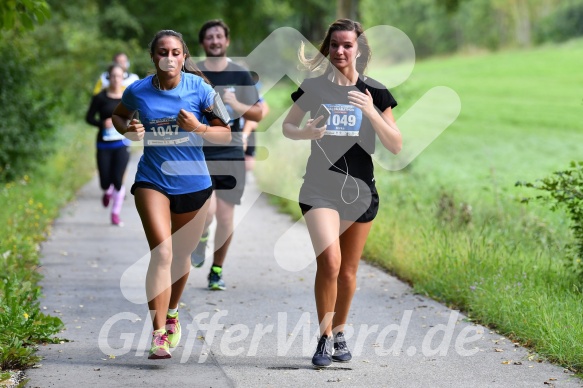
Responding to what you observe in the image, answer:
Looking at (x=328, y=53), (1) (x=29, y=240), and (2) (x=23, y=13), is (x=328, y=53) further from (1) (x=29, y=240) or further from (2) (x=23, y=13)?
(1) (x=29, y=240)

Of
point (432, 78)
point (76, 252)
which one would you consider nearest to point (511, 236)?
point (76, 252)

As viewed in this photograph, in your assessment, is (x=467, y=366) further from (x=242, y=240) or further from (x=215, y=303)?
(x=242, y=240)

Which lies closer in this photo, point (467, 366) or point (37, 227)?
point (467, 366)

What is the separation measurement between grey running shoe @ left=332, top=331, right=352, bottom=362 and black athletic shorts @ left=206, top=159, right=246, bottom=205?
110 inches

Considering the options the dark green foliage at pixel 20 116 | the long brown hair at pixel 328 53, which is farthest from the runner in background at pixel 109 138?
the long brown hair at pixel 328 53

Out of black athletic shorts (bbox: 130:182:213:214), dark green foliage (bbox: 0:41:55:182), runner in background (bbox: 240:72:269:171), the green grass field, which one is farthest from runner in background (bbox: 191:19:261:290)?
dark green foliage (bbox: 0:41:55:182)

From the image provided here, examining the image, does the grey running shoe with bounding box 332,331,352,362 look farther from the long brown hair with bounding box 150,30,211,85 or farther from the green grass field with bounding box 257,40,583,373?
the long brown hair with bounding box 150,30,211,85

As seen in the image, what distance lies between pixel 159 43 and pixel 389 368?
2393 mm

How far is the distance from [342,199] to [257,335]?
140 cm

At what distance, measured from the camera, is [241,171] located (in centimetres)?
908

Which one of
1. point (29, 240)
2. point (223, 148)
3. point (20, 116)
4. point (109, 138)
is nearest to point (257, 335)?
point (223, 148)

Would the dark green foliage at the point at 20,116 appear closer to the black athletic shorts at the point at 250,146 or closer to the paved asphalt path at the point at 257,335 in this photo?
the paved asphalt path at the point at 257,335

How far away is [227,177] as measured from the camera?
898 centimetres

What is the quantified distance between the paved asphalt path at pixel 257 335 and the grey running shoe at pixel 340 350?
57mm
